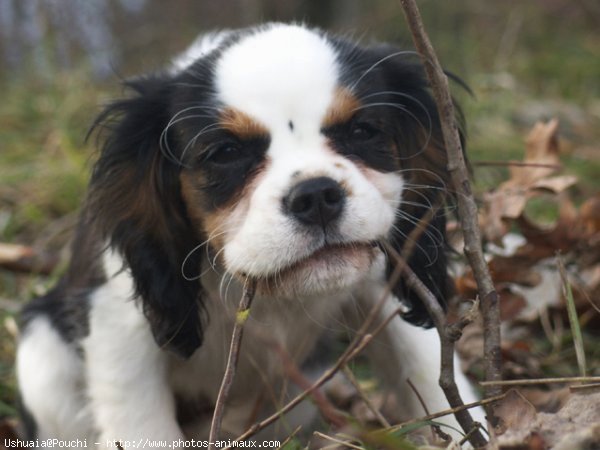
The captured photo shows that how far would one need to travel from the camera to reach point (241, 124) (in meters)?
2.48

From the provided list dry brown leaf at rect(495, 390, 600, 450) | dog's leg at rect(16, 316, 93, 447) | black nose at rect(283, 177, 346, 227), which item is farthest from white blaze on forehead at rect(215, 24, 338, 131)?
dog's leg at rect(16, 316, 93, 447)

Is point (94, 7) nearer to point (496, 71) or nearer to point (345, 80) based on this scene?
point (496, 71)

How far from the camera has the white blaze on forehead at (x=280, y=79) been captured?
8.03ft

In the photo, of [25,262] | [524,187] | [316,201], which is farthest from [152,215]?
[25,262]

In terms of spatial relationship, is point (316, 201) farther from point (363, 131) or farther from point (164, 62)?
point (164, 62)

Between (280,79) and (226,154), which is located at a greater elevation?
(280,79)

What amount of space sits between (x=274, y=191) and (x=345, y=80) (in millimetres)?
465

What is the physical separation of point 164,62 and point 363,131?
186 centimetres

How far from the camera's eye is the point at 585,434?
186cm

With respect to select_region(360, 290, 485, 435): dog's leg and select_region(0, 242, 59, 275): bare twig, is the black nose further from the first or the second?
select_region(0, 242, 59, 275): bare twig

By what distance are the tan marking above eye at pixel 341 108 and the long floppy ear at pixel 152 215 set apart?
499 mm

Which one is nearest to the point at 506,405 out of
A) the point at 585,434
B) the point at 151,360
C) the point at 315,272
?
the point at 585,434

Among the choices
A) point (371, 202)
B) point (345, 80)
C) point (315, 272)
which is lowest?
point (315, 272)

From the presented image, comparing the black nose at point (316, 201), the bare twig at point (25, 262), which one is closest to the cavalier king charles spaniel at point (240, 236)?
the black nose at point (316, 201)
